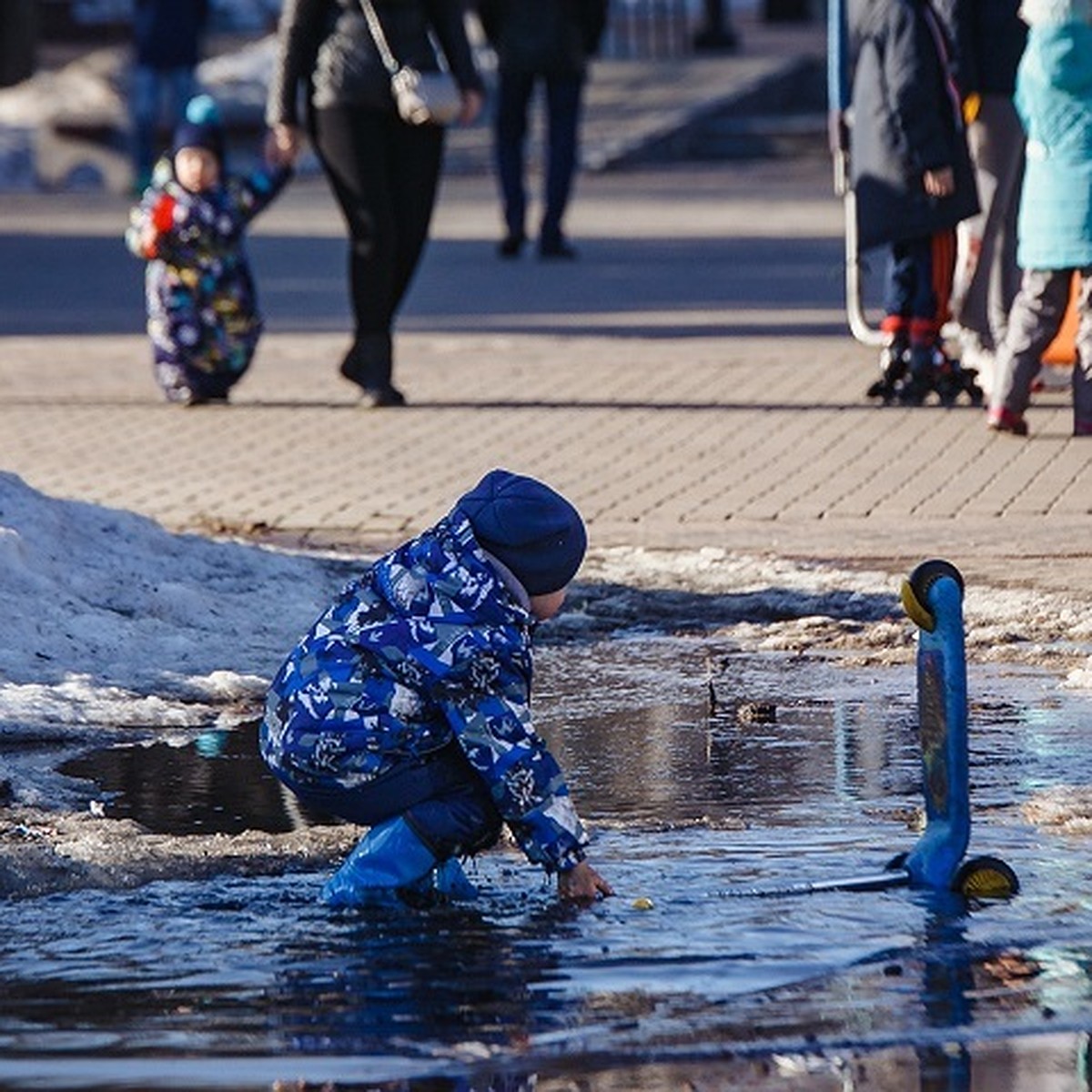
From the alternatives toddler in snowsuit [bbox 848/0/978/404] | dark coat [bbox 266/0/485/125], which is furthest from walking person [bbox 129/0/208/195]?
toddler in snowsuit [bbox 848/0/978/404]

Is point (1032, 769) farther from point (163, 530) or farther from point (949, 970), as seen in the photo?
point (163, 530)

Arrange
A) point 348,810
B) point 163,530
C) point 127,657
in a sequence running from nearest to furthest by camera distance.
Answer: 1. point 348,810
2. point 127,657
3. point 163,530

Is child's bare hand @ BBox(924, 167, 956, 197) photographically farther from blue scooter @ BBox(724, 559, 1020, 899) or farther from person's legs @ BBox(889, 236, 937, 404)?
blue scooter @ BBox(724, 559, 1020, 899)

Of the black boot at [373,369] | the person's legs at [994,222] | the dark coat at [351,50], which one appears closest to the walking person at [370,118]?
the dark coat at [351,50]

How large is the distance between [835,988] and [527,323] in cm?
1041

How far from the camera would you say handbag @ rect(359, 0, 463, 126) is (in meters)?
11.1

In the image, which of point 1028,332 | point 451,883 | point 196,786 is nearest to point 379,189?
point 1028,332

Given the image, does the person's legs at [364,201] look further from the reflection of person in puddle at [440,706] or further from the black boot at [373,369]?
the reflection of person in puddle at [440,706]

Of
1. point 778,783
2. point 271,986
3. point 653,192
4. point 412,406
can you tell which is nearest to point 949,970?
point 271,986

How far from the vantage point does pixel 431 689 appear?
212 inches

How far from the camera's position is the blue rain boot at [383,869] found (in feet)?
17.8

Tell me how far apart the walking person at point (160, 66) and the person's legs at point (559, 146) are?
5.37 m

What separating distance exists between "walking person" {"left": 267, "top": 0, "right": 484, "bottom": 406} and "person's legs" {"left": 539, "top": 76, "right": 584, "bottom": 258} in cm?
600

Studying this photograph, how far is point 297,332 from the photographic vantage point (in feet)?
49.4
